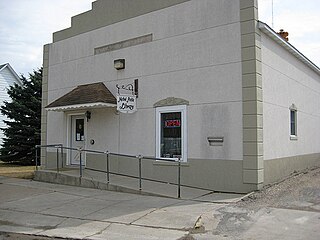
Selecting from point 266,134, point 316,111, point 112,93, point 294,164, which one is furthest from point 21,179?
point 316,111

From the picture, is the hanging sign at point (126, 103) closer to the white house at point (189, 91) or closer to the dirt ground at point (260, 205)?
the white house at point (189, 91)

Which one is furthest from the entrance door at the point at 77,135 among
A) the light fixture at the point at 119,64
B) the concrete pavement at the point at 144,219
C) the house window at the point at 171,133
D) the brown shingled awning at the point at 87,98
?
the concrete pavement at the point at 144,219

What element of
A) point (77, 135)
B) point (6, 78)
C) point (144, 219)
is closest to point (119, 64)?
point (77, 135)

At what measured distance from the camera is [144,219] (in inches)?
315

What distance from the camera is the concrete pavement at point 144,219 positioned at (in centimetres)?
702

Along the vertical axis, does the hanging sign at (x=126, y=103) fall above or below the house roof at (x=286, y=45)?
below

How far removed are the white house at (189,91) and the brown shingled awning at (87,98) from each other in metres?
0.05

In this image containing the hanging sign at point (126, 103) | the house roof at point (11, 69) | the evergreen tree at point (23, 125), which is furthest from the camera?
the house roof at point (11, 69)

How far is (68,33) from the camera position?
16094 mm

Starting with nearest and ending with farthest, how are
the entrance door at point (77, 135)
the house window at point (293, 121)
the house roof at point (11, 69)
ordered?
the house window at point (293, 121)
the entrance door at point (77, 135)
the house roof at point (11, 69)

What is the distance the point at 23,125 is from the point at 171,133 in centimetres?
1193

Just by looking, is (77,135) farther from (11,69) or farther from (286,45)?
(11,69)

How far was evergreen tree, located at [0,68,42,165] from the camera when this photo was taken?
830 inches

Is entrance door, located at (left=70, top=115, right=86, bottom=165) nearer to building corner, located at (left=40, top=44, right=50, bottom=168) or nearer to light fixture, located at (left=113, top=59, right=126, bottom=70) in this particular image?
building corner, located at (left=40, top=44, right=50, bottom=168)
